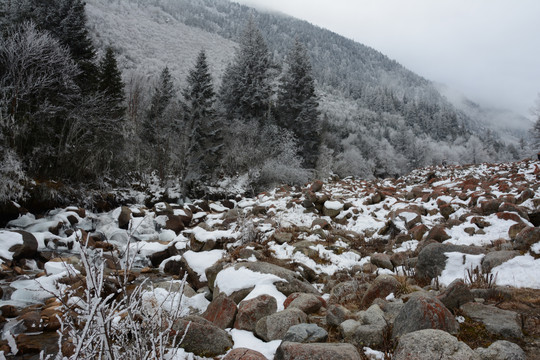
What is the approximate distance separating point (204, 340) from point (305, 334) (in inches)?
47.8

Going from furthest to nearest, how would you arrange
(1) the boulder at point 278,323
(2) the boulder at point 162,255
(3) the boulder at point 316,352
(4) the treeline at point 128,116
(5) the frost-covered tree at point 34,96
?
(4) the treeline at point 128,116
(5) the frost-covered tree at point 34,96
(2) the boulder at point 162,255
(1) the boulder at point 278,323
(3) the boulder at point 316,352

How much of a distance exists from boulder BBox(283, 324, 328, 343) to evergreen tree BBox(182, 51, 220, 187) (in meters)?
21.0

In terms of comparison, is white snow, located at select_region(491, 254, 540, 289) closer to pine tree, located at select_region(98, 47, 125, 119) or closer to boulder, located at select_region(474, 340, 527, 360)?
boulder, located at select_region(474, 340, 527, 360)

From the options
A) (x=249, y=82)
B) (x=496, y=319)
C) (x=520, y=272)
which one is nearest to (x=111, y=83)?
(x=249, y=82)

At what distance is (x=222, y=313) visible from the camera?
457 cm

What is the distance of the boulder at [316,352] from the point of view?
277 cm

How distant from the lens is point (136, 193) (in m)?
21.4

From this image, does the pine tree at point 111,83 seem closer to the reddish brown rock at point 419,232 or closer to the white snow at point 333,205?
the white snow at point 333,205

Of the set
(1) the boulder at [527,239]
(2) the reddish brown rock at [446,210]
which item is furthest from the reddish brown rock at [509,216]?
(2) the reddish brown rock at [446,210]

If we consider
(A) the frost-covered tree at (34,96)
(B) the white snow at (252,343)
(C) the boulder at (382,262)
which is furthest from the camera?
(A) the frost-covered tree at (34,96)

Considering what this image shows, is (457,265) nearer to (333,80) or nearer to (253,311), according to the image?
(253,311)

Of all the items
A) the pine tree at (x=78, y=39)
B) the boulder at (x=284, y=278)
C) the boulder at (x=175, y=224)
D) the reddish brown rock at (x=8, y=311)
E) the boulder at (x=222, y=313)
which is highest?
the pine tree at (x=78, y=39)

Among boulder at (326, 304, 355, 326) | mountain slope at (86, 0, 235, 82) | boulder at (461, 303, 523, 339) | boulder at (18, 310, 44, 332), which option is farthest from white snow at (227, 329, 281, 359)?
mountain slope at (86, 0, 235, 82)

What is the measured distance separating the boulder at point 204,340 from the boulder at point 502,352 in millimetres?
2619
